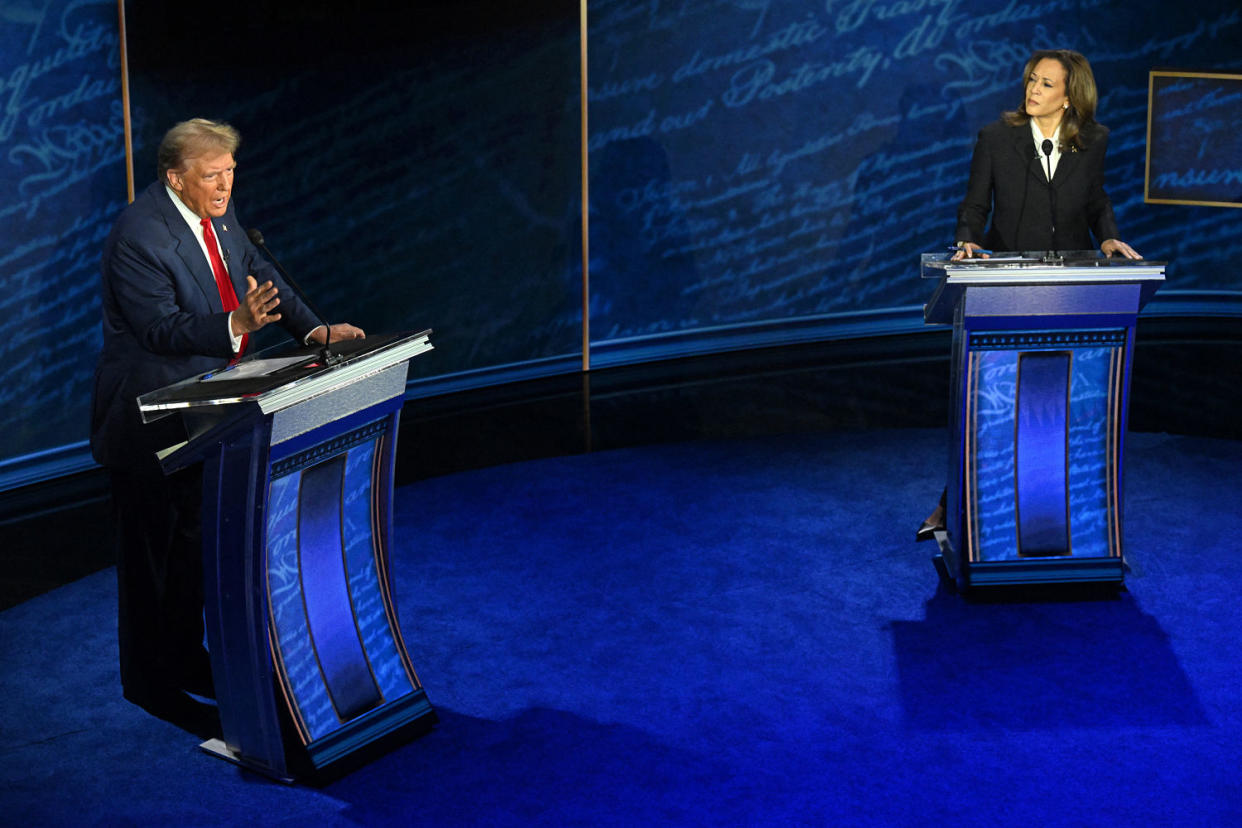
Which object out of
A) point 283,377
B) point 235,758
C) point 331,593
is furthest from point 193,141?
point 235,758

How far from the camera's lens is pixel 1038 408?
4.02 meters

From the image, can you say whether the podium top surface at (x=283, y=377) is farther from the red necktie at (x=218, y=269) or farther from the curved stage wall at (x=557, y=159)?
the curved stage wall at (x=557, y=159)

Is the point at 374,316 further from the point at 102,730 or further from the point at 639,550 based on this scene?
the point at 102,730

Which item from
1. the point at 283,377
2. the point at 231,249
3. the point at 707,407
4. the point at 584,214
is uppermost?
the point at 231,249

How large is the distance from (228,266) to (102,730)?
1.19 metres

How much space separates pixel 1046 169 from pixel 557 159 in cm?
319

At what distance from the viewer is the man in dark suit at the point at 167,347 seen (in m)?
3.14

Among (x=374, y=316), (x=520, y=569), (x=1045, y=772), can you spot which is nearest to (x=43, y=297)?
(x=374, y=316)

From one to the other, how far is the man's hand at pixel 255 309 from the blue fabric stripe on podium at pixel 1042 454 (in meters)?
2.16

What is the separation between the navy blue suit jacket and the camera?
3.11m

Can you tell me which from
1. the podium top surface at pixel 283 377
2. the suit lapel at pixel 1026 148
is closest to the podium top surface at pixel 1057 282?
the suit lapel at pixel 1026 148

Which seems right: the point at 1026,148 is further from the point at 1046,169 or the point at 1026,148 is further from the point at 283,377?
the point at 283,377

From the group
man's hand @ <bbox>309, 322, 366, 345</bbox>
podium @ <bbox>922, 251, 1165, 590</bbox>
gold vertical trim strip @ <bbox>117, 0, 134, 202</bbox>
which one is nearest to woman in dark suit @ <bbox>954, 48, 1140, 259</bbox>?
podium @ <bbox>922, 251, 1165, 590</bbox>

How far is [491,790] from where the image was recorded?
3121mm
